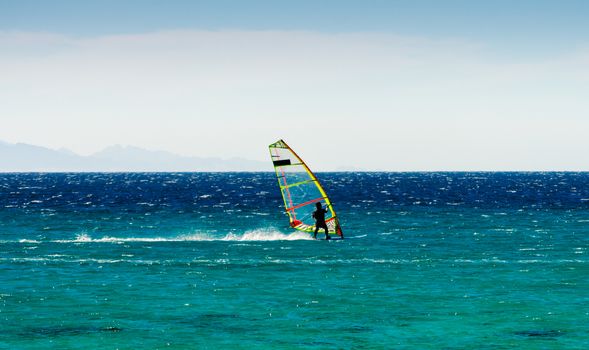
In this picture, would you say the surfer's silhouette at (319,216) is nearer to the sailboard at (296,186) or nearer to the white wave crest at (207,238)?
the sailboard at (296,186)

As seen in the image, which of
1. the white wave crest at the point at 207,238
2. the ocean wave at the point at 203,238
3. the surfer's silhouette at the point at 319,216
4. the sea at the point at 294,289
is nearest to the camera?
the sea at the point at 294,289

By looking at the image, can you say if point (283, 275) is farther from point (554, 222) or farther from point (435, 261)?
point (554, 222)

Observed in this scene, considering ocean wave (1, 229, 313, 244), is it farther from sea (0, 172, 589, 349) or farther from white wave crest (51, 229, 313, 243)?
sea (0, 172, 589, 349)

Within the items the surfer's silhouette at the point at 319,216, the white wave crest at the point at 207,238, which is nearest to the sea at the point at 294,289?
the white wave crest at the point at 207,238

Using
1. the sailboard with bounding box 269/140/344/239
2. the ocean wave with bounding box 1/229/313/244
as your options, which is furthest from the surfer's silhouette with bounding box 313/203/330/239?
the ocean wave with bounding box 1/229/313/244

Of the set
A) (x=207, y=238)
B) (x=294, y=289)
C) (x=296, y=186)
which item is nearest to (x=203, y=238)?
(x=207, y=238)

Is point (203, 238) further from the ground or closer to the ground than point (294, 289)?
further from the ground

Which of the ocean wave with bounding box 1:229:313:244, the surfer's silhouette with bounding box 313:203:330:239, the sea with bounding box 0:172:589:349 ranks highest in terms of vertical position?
the surfer's silhouette with bounding box 313:203:330:239

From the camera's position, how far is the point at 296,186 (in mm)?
46969

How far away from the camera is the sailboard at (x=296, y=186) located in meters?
45.3

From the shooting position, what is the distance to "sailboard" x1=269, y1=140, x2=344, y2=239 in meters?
45.3

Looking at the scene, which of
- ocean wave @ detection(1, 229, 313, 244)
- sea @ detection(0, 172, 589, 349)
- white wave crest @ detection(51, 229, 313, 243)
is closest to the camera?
sea @ detection(0, 172, 589, 349)

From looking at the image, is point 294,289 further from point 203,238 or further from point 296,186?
point 203,238

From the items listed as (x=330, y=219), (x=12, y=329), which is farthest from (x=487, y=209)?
(x=12, y=329)
